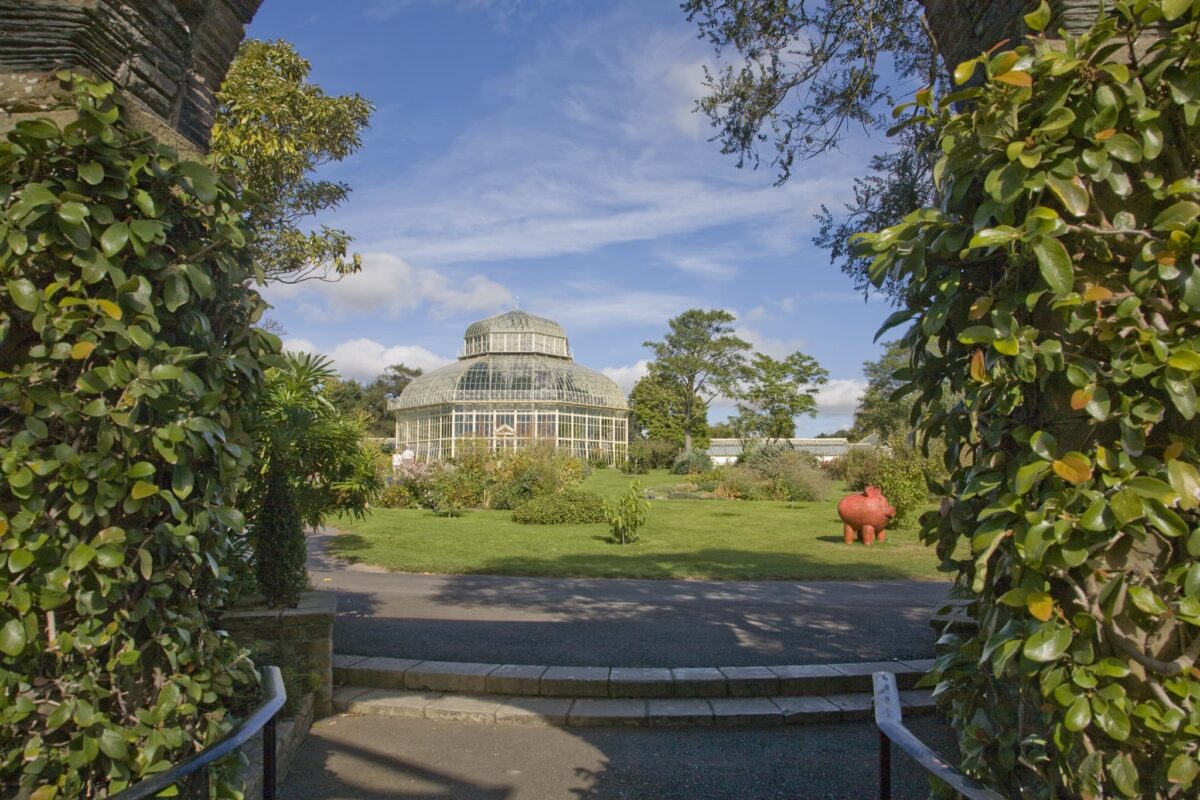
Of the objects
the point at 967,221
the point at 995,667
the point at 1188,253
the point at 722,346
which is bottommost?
the point at 995,667

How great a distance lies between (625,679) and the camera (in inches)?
202

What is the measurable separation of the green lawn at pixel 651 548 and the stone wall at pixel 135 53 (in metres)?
8.32

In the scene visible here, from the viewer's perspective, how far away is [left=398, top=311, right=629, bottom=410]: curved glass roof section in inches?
1500

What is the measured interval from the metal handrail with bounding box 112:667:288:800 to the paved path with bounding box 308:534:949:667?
12.4 feet

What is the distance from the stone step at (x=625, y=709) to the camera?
477 cm

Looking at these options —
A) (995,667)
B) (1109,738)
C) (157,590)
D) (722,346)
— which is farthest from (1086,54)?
(722,346)

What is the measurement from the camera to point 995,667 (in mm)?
1491

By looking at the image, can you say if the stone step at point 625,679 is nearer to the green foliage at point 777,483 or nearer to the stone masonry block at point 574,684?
the stone masonry block at point 574,684

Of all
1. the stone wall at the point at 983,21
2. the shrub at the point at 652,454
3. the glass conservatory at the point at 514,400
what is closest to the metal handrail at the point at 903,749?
the stone wall at the point at 983,21

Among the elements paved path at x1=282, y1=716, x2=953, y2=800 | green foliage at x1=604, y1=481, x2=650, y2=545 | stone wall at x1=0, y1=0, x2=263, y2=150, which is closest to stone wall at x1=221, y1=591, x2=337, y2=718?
paved path at x1=282, y1=716, x2=953, y2=800

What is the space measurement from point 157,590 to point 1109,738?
2.15 m

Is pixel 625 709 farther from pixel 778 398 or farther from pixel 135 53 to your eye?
pixel 778 398

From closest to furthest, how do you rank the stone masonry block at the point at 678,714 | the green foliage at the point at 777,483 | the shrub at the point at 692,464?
the stone masonry block at the point at 678,714, the green foliage at the point at 777,483, the shrub at the point at 692,464

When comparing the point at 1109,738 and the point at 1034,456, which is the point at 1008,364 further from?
the point at 1109,738
